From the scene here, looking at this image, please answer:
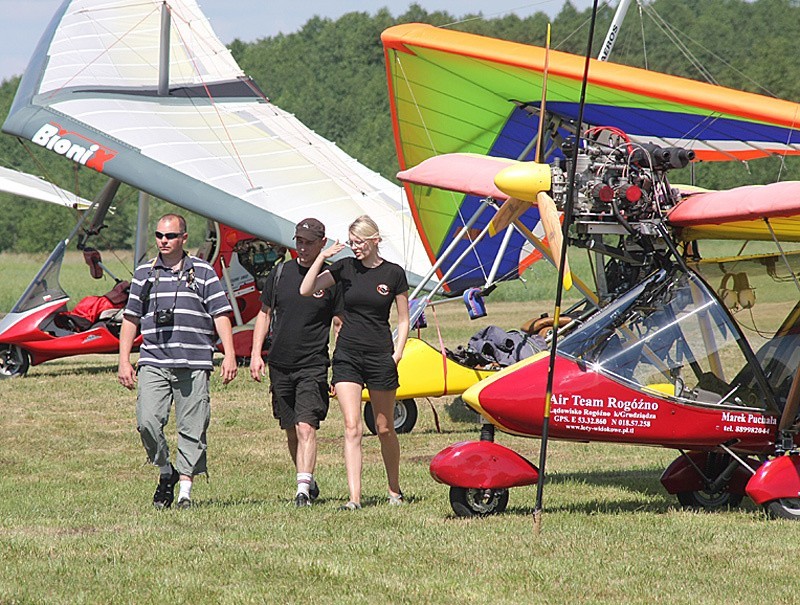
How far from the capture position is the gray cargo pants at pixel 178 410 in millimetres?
7582

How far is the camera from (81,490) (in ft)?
29.3

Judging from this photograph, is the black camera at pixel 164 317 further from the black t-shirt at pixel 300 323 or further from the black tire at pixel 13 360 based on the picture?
the black tire at pixel 13 360

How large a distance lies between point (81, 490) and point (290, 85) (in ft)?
271

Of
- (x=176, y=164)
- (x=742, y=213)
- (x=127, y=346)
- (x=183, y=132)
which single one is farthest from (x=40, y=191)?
(x=742, y=213)

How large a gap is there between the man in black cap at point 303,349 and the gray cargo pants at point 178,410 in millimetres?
422

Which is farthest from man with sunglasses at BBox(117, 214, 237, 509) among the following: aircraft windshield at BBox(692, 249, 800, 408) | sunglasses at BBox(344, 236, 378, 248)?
aircraft windshield at BBox(692, 249, 800, 408)

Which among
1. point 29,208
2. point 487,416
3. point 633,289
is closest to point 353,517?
point 487,416

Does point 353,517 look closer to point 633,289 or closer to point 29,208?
point 633,289

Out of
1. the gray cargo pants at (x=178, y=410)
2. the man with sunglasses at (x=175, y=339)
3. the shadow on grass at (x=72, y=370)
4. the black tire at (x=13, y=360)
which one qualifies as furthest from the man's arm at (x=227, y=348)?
the shadow on grass at (x=72, y=370)

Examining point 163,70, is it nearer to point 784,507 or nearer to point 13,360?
point 13,360

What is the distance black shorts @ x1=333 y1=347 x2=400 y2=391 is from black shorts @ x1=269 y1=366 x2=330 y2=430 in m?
0.22

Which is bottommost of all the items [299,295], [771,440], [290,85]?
[771,440]

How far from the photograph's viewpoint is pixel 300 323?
788 cm

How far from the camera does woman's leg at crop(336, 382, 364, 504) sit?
25.1 feet
